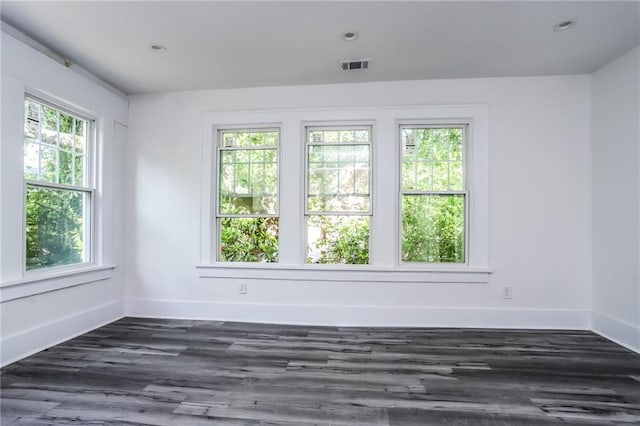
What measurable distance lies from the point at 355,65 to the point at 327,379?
8.72ft

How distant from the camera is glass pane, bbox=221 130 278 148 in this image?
3.39 metres

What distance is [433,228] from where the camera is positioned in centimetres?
324

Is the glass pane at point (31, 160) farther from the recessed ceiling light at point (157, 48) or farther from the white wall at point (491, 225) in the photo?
the recessed ceiling light at point (157, 48)

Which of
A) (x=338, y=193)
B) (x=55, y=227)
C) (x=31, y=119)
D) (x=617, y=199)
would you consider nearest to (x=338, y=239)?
(x=338, y=193)

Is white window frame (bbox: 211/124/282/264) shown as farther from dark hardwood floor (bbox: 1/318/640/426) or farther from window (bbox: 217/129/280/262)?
dark hardwood floor (bbox: 1/318/640/426)

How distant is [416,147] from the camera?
10.7ft

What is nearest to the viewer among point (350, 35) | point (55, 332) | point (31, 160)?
point (350, 35)

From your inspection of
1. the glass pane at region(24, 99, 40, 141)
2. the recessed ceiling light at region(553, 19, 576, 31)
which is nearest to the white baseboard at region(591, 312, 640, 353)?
the recessed ceiling light at region(553, 19, 576, 31)

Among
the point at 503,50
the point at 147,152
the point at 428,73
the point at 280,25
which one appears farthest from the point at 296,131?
the point at 503,50

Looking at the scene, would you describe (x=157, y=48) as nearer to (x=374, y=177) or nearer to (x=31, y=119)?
(x=31, y=119)

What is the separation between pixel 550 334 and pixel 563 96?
2.37 metres

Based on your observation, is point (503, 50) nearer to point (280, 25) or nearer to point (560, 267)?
point (280, 25)

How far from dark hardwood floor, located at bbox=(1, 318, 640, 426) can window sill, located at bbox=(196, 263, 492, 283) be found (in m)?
0.52

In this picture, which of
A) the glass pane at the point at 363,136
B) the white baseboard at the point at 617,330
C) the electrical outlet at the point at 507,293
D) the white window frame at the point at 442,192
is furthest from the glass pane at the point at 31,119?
the white baseboard at the point at 617,330
